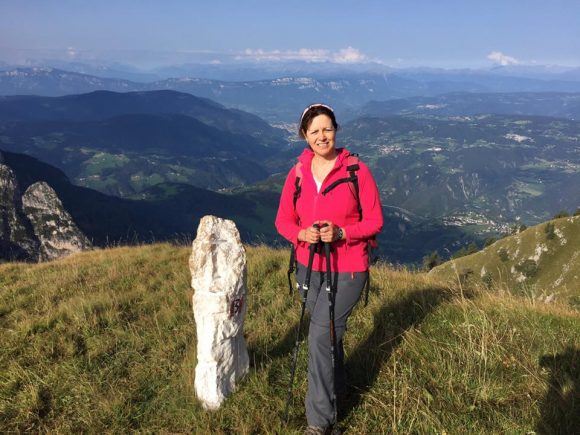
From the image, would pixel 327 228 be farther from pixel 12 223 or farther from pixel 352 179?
pixel 12 223

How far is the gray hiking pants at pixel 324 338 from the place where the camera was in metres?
3.77

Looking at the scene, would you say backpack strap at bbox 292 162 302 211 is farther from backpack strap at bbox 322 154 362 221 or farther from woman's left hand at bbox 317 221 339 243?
woman's left hand at bbox 317 221 339 243

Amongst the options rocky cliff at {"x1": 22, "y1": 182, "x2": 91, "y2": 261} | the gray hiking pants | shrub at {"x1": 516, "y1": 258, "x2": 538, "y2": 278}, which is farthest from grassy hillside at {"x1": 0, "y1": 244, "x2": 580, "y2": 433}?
rocky cliff at {"x1": 22, "y1": 182, "x2": 91, "y2": 261}

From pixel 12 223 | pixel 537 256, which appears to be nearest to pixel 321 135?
pixel 537 256

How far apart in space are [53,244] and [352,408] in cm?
14514

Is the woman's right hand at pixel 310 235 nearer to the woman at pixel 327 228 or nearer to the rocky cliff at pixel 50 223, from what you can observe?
the woman at pixel 327 228

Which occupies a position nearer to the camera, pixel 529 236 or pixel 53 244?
pixel 529 236

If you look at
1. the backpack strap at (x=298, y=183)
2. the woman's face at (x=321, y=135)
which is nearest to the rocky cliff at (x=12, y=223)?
the backpack strap at (x=298, y=183)

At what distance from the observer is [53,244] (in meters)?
124

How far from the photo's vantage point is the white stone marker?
4.33m

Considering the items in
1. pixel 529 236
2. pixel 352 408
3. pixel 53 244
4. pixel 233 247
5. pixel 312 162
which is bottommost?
pixel 53 244

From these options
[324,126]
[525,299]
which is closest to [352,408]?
[324,126]

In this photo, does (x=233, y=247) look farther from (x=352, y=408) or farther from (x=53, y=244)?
(x=53, y=244)

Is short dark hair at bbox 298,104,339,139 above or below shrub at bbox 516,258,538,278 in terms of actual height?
above
